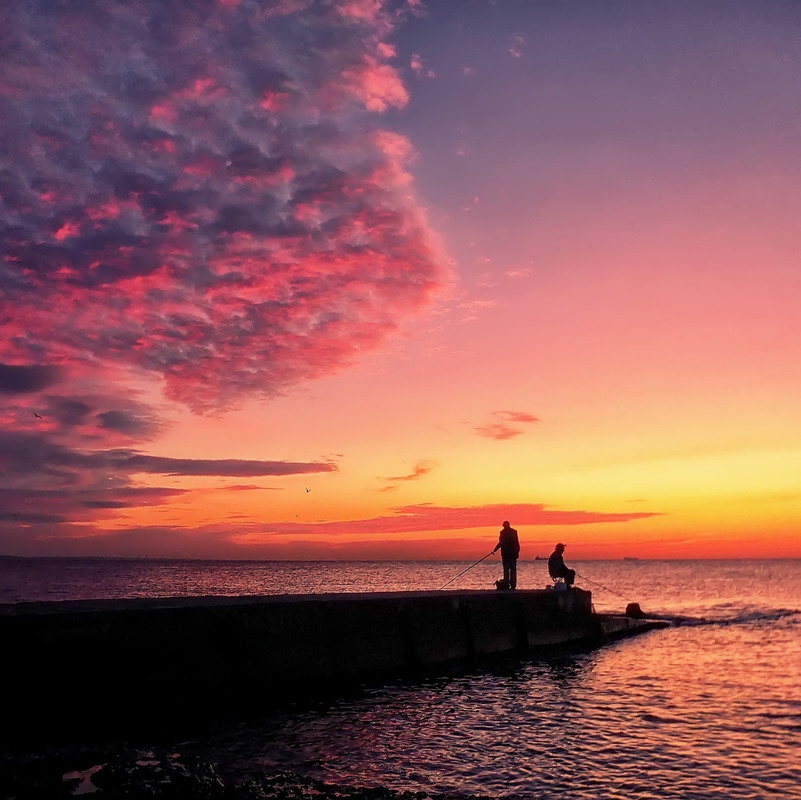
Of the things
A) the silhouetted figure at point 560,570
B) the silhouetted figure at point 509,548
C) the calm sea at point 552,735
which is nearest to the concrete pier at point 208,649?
the calm sea at point 552,735

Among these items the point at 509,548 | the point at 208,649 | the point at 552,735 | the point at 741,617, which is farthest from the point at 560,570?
the point at 741,617

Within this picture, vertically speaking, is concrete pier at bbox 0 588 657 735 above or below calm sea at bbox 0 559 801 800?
above

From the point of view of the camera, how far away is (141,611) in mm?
12227

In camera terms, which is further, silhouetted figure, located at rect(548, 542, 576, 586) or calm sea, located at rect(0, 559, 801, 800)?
silhouetted figure, located at rect(548, 542, 576, 586)

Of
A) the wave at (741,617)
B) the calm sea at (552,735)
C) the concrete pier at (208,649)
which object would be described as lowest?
the wave at (741,617)

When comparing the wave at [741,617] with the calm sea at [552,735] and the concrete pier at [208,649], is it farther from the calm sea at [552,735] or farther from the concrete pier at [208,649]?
the concrete pier at [208,649]

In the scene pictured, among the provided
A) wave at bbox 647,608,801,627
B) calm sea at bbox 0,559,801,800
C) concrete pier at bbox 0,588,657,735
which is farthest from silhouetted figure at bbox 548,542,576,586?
wave at bbox 647,608,801,627

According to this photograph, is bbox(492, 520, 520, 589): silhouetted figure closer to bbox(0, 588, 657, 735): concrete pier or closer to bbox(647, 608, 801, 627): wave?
bbox(0, 588, 657, 735): concrete pier

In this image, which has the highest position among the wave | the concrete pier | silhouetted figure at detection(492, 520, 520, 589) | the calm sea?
silhouetted figure at detection(492, 520, 520, 589)

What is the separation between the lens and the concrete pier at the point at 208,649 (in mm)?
10836

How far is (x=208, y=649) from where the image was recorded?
504 inches

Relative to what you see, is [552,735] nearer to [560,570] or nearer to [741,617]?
[560,570]

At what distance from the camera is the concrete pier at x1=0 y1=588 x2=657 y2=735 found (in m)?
10.8

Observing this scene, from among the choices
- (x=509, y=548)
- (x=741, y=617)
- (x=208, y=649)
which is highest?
(x=509, y=548)
